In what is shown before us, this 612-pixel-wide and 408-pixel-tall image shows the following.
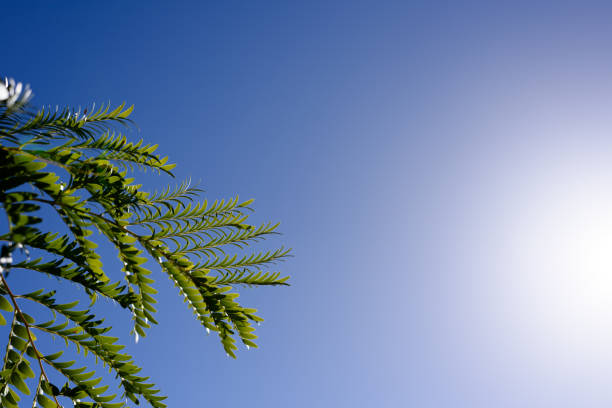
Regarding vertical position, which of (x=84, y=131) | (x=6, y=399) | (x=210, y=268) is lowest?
(x=6, y=399)

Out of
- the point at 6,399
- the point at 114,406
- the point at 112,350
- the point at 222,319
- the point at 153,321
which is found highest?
the point at 222,319

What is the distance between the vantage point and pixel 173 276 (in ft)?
6.66

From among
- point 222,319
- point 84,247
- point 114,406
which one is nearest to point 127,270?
point 84,247

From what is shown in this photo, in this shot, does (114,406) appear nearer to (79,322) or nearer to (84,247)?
(79,322)

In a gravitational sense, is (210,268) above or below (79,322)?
above

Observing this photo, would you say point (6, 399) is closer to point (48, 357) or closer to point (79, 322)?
point (48, 357)

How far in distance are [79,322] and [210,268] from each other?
2.10 feet

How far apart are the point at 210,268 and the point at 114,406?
75cm

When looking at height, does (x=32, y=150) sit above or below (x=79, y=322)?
above

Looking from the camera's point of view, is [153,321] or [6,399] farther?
[153,321]

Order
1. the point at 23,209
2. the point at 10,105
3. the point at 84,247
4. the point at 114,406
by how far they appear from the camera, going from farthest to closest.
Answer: the point at 114,406 → the point at 84,247 → the point at 10,105 → the point at 23,209

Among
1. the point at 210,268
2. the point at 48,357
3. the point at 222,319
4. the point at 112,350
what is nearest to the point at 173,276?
the point at 210,268

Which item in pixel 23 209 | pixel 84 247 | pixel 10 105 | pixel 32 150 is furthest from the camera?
pixel 84 247

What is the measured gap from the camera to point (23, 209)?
1.08 m
